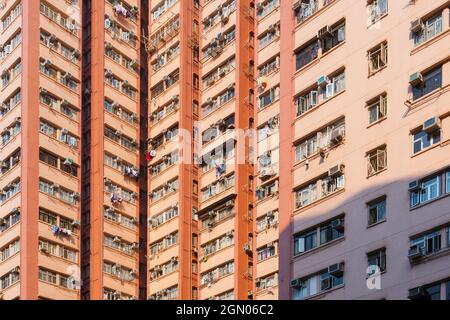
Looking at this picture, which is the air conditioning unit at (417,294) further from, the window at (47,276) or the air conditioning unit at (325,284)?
the window at (47,276)

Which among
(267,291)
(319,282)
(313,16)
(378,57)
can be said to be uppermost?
(313,16)

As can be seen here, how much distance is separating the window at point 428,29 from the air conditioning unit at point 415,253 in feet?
24.8

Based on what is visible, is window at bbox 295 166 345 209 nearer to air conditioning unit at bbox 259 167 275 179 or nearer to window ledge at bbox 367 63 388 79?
window ledge at bbox 367 63 388 79

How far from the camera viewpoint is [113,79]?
76938 mm

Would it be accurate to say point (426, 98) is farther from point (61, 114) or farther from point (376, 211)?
point (61, 114)

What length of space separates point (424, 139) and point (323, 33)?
7.98 m

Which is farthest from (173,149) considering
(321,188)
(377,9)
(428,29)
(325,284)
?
(428,29)

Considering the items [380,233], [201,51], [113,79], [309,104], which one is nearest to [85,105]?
[113,79]

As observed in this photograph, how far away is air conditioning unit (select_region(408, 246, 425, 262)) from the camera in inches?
1543

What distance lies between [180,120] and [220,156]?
205 inches

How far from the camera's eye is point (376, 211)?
41938 mm

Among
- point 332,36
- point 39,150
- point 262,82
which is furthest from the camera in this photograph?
point 39,150

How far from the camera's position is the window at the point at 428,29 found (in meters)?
41.7
